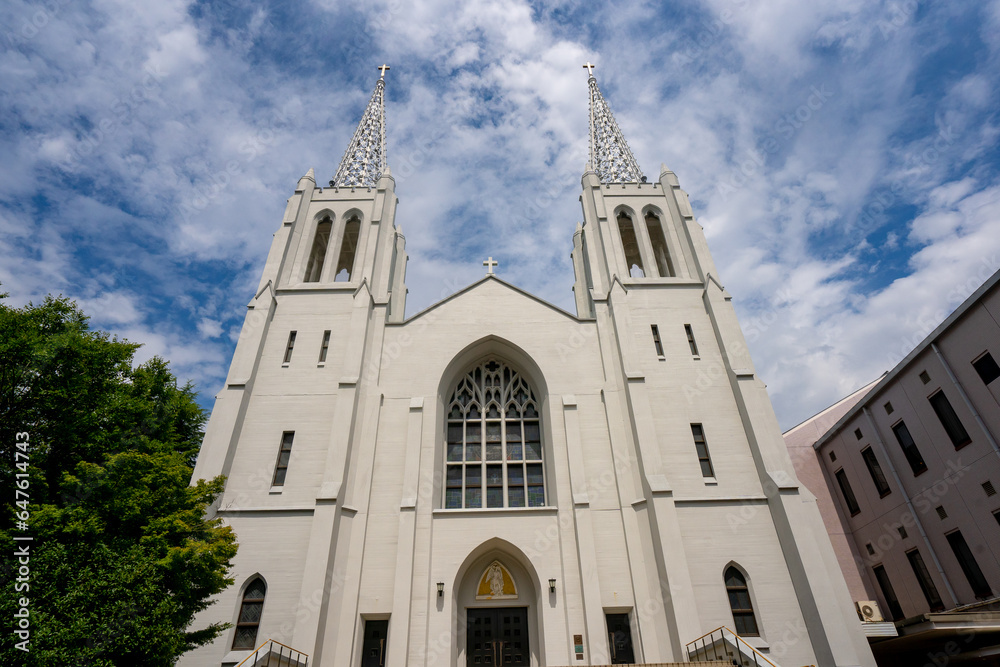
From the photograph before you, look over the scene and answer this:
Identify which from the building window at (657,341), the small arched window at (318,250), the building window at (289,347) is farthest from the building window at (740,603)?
the small arched window at (318,250)

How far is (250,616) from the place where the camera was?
539 inches

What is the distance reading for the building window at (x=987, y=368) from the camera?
50.3 ft

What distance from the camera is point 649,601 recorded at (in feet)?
46.0

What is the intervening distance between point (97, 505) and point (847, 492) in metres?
26.5

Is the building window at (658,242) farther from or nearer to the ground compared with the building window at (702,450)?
farther from the ground

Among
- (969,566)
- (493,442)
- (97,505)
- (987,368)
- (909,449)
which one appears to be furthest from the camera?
(909,449)

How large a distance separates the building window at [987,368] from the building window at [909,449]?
4.28 metres

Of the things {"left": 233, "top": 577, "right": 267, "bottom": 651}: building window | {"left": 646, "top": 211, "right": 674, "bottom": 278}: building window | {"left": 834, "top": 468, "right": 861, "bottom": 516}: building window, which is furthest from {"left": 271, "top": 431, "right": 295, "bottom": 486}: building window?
{"left": 834, "top": 468, "right": 861, "bottom": 516}: building window

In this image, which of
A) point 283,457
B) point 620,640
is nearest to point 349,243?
point 283,457

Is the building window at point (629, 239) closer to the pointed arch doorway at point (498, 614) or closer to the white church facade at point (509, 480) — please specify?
the white church facade at point (509, 480)

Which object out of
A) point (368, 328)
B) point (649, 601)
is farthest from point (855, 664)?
point (368, 328)

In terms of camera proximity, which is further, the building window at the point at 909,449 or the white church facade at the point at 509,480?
the building window at the point at 909,449

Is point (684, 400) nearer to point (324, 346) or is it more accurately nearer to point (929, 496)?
point (929, 496)

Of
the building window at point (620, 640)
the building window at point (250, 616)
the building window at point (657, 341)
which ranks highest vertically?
the building window at point (657, 341)
